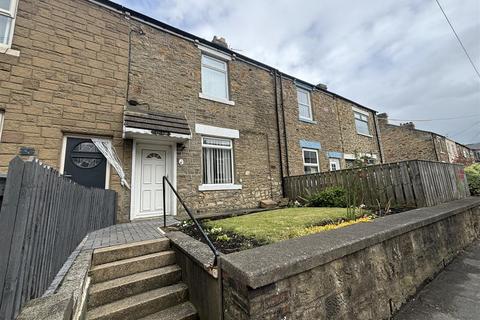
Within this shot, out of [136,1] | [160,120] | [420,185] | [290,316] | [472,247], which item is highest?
[136,1]

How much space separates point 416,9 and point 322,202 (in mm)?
5910

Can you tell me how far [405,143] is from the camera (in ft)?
58.5

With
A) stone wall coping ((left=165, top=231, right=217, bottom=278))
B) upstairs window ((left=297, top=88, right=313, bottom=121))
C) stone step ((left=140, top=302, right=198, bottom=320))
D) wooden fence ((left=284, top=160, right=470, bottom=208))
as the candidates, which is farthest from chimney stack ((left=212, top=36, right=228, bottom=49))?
stone step ((left=140, top=302, right=198, bottom=320))

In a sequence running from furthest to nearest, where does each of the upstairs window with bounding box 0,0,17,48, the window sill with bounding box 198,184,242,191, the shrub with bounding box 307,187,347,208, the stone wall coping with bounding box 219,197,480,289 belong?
1. the window sill with bounding box 198,184,242,191
2. the shrub with bounding box 307,187,347,208
3. the upstairs window with bounding box 0,0,17,48
4. the stone wall coping with bounding box 219,197,480,289

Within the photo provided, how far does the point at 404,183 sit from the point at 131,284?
6519mm

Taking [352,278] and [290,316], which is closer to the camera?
[290,316]

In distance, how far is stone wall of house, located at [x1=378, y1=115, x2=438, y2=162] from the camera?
56.0ft

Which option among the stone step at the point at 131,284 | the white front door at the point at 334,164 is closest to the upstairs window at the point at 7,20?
the stone step at the point at 131,284

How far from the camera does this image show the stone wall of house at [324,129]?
1027cm

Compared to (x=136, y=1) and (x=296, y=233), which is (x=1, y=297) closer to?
(x=296, y=233)

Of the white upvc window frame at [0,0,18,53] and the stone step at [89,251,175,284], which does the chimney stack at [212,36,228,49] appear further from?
the stone step at [89,251,175,284]

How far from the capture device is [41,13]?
5.52m

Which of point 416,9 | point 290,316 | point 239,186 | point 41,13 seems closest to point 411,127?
point 416,9

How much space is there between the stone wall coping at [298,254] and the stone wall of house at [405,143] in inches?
721
